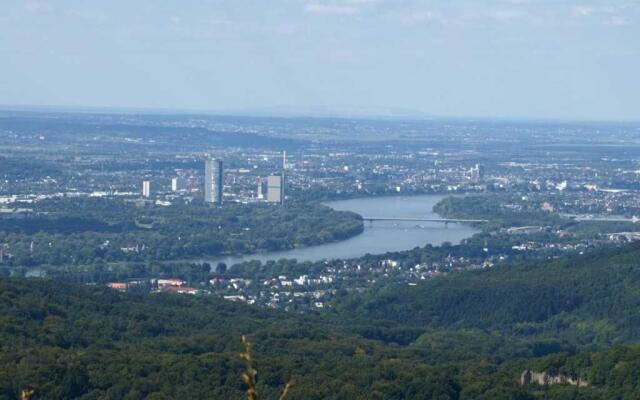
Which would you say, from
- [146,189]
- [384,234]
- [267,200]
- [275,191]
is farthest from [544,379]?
[146,189]

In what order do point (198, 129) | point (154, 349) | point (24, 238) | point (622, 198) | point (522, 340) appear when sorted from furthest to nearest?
point (198, 129) → point (622, 198) → point (24, 238) → point (522, 340) → point (154, 349)

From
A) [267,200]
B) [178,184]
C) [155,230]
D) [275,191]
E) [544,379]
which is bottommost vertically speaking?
[178,184]

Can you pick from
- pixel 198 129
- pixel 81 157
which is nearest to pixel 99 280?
pixel 81 157

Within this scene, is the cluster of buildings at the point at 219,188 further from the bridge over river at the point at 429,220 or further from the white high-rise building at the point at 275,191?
the bridge over river at the point at 429,220

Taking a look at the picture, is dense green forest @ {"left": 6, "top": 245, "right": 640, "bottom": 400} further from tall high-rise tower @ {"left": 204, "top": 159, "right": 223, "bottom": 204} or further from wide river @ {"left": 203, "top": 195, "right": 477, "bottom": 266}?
tall high-rise tower @ {"left": 204, "top": 159, "right": 223, "bottom": 204}

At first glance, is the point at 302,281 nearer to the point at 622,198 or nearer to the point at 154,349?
the point at 154,349

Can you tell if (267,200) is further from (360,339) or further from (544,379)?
(544,379)
